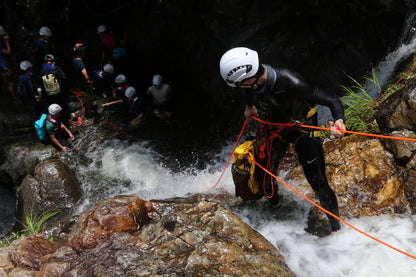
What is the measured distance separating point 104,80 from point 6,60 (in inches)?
115

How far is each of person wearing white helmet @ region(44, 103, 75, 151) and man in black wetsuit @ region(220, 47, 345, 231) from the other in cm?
510

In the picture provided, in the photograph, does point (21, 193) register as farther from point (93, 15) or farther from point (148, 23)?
point (93, 15)

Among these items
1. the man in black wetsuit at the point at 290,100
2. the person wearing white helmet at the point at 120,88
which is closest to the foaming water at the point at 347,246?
the man in black wetsuit at the point at 290,100

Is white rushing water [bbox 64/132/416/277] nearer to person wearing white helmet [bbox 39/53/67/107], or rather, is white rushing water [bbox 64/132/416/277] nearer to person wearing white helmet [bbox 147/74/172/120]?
person wearing white helmet [bbox 147/74/172/120]

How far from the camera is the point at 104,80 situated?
8219 millimetres

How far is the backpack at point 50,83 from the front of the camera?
712 centimetres

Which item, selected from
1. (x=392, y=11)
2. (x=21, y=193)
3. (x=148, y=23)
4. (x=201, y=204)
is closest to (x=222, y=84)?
(x=148, y=23)

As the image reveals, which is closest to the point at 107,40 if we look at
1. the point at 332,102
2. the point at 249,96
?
the point at 249,96

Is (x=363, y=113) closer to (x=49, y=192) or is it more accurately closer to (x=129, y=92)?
(x=129, y=92)

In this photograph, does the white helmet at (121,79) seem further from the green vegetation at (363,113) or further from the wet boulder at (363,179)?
the green vegetation at (363,113)

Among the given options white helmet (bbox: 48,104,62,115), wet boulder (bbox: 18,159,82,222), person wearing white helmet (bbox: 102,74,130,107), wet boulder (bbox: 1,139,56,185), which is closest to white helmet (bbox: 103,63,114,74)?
person wearing white helmet (bbox: 102,74,130,107)

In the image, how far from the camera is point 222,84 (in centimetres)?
696

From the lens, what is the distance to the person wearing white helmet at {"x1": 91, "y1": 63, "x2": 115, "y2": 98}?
8.02 meters

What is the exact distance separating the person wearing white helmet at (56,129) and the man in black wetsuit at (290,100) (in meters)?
5.10
